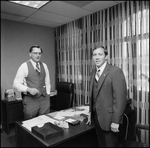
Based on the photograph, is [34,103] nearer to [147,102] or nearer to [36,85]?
[36,85]

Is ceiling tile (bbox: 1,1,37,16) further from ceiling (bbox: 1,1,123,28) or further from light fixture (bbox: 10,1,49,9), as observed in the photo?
light fixture (bbox: 10,1,49,9)

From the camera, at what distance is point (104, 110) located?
1.51 meters

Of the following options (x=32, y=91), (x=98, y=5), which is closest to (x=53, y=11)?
(x=98, y=5)

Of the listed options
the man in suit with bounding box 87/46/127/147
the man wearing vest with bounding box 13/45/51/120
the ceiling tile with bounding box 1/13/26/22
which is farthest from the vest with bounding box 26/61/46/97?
the ceiling tile with bounding box 1/13/26/22

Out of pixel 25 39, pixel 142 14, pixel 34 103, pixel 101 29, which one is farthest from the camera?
pixel 25 39

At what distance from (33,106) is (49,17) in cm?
195

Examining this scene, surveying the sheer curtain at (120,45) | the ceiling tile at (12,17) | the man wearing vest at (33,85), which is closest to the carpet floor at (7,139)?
the man wearing vest at (33,85)

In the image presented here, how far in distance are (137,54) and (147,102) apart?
76 cm

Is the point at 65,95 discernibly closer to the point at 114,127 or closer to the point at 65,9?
the point at 114,127

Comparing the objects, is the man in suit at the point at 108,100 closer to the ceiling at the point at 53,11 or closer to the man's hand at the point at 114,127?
the man's hand at the point at 114,127

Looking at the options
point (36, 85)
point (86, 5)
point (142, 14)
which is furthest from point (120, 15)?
point (36, 85)

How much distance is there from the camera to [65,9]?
9.07 ft

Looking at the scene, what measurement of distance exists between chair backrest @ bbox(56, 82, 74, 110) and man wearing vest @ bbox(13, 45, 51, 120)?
1.53 ft

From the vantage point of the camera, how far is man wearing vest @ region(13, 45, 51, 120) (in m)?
2.15
